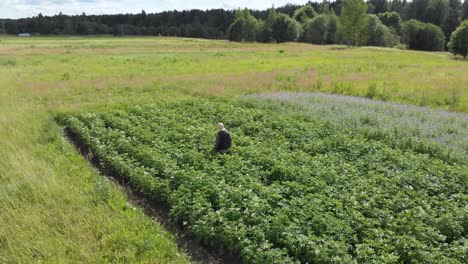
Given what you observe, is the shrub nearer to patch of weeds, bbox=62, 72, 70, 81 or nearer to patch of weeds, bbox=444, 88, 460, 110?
patch of weeds, bbox=444, 88, 460, 110

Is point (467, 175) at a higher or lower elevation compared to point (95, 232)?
higher

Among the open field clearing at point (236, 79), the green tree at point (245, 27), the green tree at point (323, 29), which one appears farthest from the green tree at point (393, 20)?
the open field clearing at point (236, 79)

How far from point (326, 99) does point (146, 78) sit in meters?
15.6

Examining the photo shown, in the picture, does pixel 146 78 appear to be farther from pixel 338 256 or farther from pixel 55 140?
pixel 338 256

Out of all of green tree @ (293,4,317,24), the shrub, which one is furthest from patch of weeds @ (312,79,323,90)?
green tree @ (293,4,317,24)

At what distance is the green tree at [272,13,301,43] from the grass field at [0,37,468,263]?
65138mm

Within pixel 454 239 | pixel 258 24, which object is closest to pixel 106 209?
pixel 454 239

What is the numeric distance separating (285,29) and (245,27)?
11.4 m

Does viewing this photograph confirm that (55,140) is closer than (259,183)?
No

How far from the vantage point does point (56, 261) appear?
665 centimetres

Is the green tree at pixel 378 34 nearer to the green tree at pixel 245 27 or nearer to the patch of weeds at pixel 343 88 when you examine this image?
the green tree at pixel 245 27

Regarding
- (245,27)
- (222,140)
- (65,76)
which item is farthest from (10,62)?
(245,27)

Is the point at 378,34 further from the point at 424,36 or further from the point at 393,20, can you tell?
the point at 393,20

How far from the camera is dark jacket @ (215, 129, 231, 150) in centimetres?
1132
